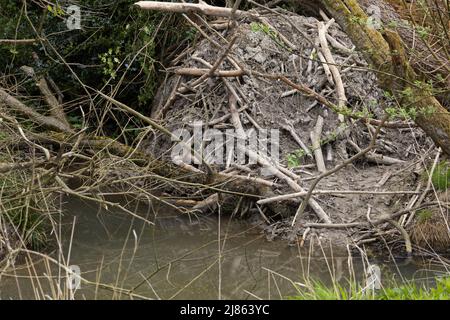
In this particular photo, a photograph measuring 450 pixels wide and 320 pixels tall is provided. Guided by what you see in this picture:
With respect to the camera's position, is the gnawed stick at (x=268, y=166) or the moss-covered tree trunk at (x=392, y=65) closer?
the moss-covered tree trunk at (x=392, y=65)

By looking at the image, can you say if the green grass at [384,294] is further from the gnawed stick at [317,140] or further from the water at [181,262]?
the gnawed stick at [317,140]

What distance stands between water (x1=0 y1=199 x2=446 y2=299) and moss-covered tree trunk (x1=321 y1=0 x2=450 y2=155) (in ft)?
4.48

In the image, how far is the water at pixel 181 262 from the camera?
6.99 meters

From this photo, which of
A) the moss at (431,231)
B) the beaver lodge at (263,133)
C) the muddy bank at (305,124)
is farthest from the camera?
the muddy bank at (305,124)

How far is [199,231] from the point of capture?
8.96 m

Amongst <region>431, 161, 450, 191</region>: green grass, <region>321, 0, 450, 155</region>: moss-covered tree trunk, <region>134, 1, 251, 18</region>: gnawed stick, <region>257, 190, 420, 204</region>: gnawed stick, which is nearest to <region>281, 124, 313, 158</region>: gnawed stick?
<region>257, 190, 420, 204</region>: gnawed stick

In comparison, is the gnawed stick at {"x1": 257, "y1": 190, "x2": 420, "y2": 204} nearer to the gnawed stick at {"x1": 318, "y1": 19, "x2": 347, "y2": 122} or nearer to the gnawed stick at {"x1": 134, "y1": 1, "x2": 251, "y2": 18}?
the gnawed stick at {"x1": 318, "y1": 19, "x2": 347, "y2": 122}

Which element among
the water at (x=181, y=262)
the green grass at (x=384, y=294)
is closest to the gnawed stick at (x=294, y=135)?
the water at (x=181, y=262)

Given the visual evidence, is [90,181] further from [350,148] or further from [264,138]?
[350,148]

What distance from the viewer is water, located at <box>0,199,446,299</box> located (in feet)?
22.9

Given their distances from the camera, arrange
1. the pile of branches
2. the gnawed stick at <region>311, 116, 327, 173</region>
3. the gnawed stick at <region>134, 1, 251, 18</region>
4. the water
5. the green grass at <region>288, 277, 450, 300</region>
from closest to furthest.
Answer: the green grass at <region>288, 277, 450, 300</region> → the water → the gnawed stick at <region>134, 1, 251, 18</region> → the pile of branches → the gnawed stick at <region>311, 116, 327, 173</region>

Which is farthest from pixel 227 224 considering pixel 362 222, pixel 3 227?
pixel 3 227

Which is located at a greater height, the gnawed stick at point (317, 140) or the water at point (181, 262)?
the gnawed stick at point (317, 140)

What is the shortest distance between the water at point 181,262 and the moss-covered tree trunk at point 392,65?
4.48 ft
